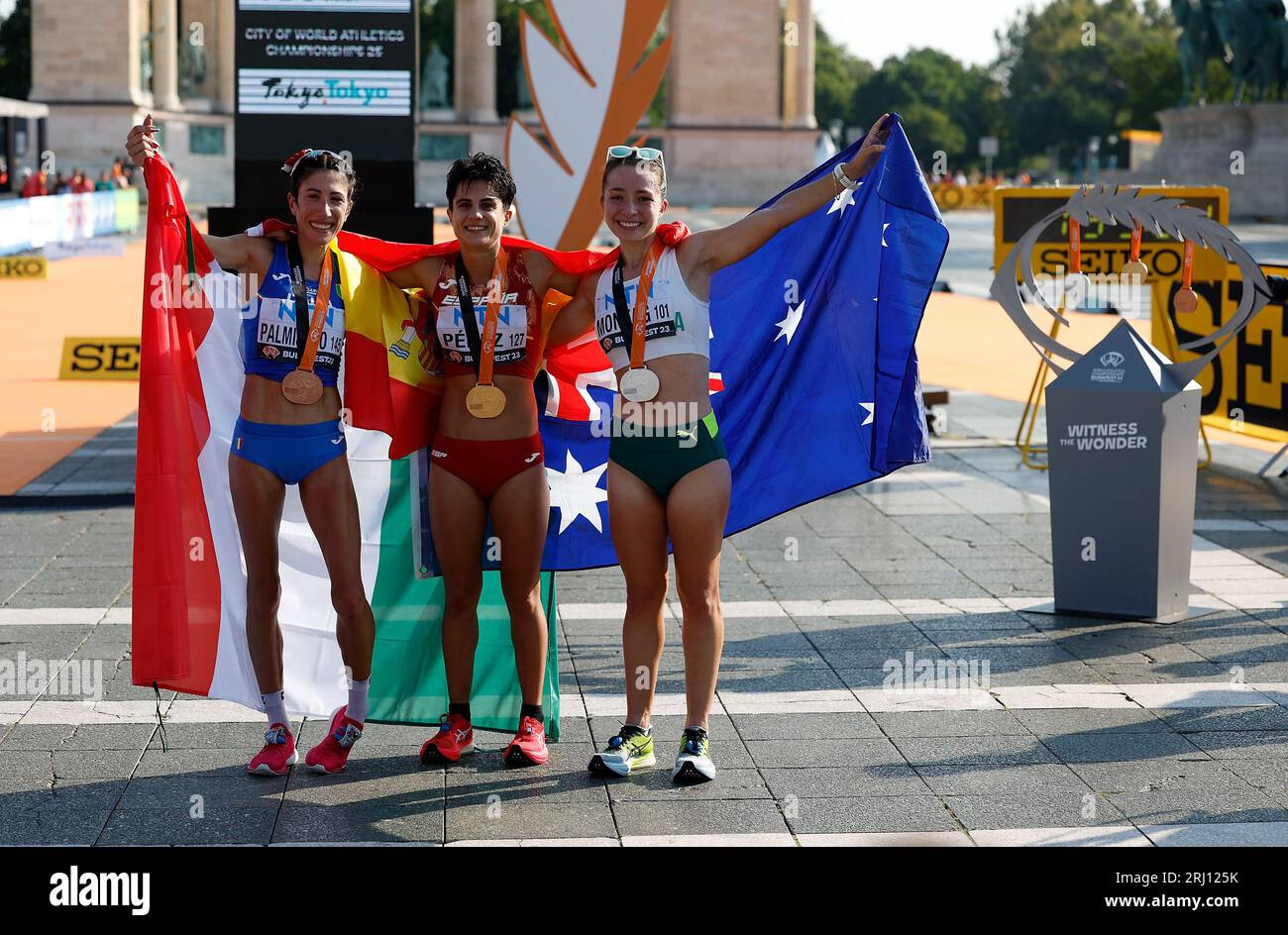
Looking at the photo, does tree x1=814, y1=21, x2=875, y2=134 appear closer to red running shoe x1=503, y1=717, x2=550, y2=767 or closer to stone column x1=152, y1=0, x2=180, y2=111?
stone column x1=152, y1=0, x2=180, y2=111

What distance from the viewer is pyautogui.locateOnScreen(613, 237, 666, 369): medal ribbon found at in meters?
5.83

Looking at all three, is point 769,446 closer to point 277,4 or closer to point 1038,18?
point 277,4

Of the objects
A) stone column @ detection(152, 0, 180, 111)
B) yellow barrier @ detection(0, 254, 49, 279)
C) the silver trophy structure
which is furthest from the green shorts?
stone column @ detection(152, 0, 180, 111)

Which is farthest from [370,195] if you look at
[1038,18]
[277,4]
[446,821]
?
[1038,18]

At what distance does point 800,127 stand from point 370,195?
55283 mm

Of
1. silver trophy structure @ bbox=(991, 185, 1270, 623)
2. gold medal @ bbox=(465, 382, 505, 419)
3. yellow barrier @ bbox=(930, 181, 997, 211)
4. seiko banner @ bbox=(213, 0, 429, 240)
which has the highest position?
yellow barrier @ bbox=(930, 181, 997, 211)

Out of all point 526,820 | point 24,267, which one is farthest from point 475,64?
point 526,820

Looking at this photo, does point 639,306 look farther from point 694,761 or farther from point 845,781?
point 845,781

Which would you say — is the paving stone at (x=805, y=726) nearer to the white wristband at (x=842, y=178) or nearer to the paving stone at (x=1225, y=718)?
the paving stone at (x=1225, y=718)

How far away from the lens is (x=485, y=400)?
589 cm

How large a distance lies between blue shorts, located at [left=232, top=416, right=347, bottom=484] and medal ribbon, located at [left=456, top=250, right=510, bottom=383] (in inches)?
23.8

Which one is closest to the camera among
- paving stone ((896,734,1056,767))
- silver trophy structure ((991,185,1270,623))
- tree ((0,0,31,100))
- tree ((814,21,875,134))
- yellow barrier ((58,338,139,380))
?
paving stone ((896,734,1056,767))

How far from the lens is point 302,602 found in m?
6.49

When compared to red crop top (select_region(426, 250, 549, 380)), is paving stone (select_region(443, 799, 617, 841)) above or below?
below
